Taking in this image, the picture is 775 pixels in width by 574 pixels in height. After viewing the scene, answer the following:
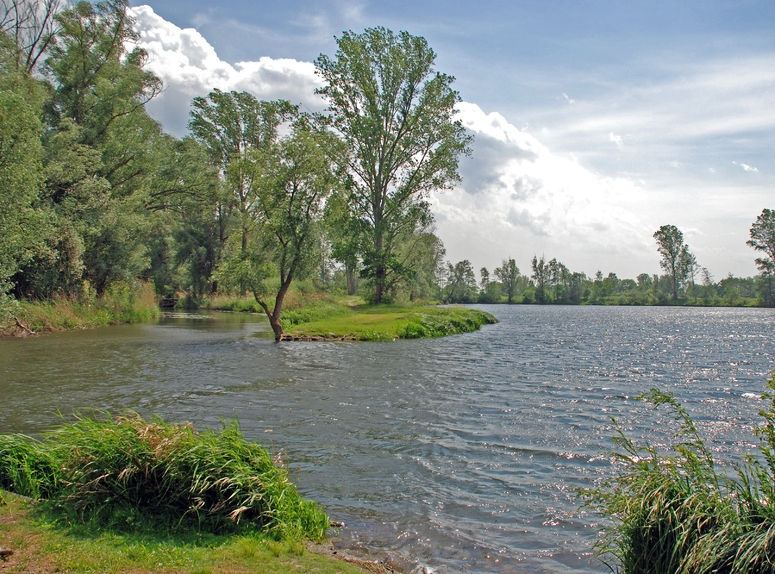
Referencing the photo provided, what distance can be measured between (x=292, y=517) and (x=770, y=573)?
5.09 m

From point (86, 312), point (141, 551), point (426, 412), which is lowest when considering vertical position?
point (426, 412)

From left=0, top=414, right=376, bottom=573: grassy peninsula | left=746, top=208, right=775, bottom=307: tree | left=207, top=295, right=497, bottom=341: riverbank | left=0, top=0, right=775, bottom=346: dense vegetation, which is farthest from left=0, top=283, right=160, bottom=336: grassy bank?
left=746, top=208, right=775, bottom=307: tree

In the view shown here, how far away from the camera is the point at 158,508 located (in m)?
6.79

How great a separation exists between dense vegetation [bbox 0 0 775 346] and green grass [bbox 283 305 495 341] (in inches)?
128

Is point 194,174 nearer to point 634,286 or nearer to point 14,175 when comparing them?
point 14,175

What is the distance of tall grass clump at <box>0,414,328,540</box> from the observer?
261 inches

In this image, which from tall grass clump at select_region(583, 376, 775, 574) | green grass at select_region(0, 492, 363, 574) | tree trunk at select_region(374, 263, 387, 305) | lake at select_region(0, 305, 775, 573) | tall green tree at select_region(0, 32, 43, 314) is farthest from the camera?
tree trunk at select_region(374, 263, 387, 305)

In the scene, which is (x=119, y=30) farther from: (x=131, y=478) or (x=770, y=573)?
(x=770, y=573)

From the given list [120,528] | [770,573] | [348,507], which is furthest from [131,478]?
[770,573]

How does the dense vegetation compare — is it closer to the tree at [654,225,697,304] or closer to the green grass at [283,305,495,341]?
the green grass at [283,305,495,341]

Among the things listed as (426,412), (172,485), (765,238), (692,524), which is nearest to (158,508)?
(172,485)

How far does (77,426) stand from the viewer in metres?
7.88

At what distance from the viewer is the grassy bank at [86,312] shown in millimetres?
30547

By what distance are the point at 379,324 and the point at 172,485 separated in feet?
99.9
